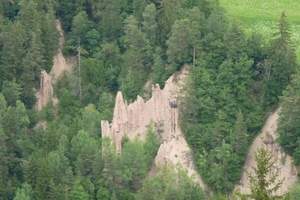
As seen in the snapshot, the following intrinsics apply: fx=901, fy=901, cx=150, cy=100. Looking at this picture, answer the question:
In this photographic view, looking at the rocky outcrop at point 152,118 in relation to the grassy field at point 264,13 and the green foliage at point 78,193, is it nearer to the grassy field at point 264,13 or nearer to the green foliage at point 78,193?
the green foliage at point 78,193

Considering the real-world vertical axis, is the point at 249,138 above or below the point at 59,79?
below

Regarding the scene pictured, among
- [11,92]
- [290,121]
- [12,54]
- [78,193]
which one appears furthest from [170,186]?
[12,54]

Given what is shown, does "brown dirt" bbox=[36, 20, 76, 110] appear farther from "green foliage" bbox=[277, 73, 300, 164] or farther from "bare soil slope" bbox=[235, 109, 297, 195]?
"green foliage" bbox=[277, 73, 300, 164]

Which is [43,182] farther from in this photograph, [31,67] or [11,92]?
[31,67]

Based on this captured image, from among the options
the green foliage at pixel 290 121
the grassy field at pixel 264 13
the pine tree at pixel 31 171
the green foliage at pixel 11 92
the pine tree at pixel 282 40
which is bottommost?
the pine tree at pixel 31 171

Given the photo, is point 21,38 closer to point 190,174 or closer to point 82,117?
point 82,117

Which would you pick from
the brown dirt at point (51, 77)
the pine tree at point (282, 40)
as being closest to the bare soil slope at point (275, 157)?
the pine tree at point (282, 40)

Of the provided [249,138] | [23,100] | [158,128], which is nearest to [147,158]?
[158,128]
